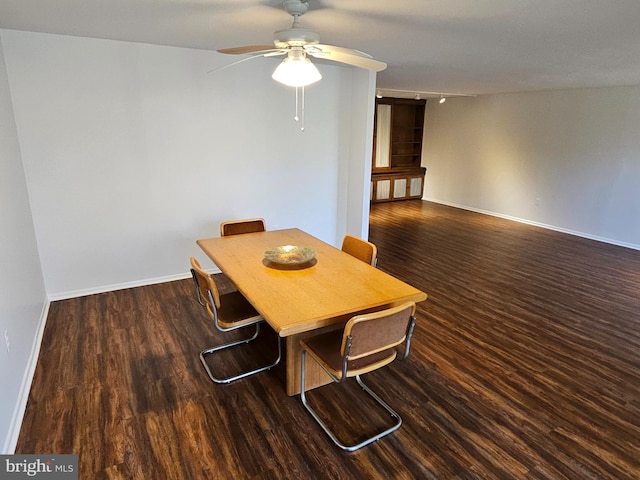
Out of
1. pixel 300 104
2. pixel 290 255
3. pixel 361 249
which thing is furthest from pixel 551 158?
pixel 290 255

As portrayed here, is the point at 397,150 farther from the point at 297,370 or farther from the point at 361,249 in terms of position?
the point at 297,370

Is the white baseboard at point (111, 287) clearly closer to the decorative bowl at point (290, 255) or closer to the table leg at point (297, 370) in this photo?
the decorative bowl at point (290, 255)

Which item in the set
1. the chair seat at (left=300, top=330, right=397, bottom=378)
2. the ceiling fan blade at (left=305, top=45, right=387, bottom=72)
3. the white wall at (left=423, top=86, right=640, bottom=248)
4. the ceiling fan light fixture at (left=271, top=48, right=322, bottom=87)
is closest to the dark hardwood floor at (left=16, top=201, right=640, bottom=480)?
the chair seat at (left=300, top=330, right=397, bottom=378)

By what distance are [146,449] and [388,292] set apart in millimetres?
1535

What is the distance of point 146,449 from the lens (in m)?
2.01

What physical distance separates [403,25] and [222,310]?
7.56ft

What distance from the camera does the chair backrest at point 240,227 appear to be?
3.41 metres

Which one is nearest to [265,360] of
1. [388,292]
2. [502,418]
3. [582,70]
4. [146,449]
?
[146,449]

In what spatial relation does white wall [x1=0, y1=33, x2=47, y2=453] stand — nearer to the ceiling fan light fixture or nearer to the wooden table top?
the wooden table top

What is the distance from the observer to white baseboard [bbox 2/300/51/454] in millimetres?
1960

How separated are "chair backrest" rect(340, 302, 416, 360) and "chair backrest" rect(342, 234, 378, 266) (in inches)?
33.0

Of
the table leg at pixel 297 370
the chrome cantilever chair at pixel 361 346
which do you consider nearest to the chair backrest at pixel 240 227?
the table leg at pixel 297 370

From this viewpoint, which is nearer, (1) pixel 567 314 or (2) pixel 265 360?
(2) pixel 265 360

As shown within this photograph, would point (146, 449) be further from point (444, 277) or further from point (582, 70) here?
point (582, 70)
